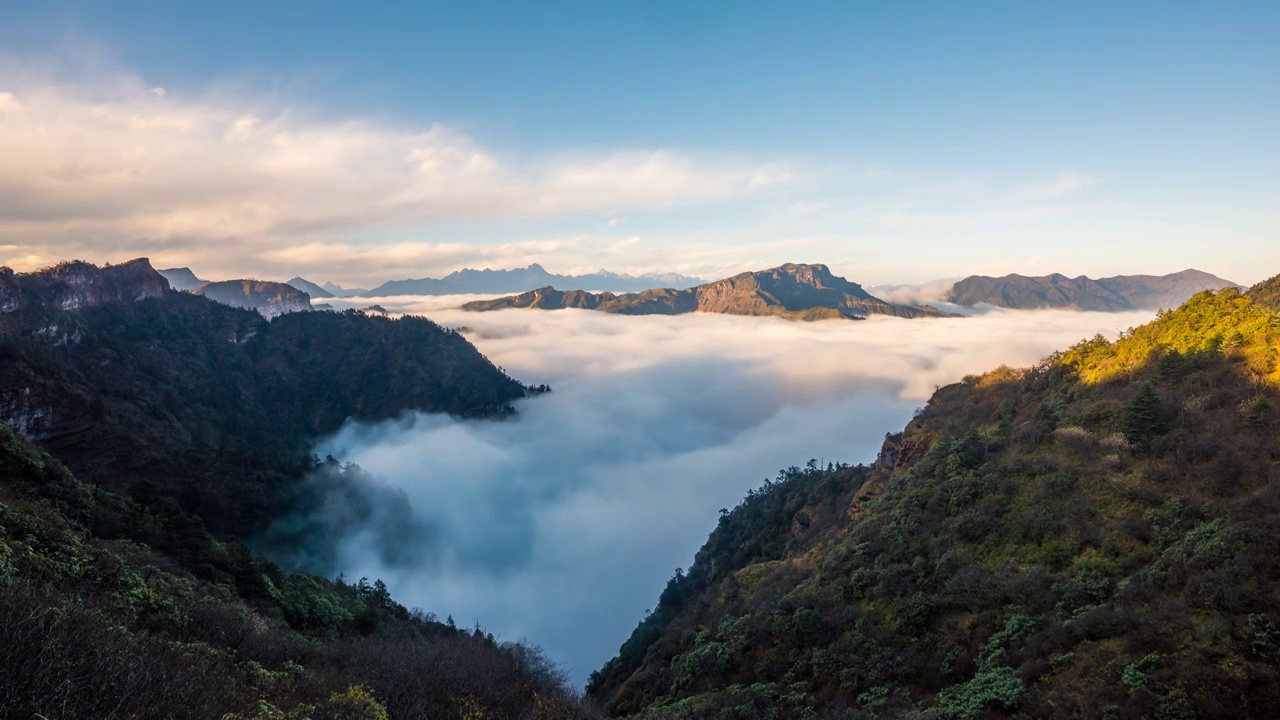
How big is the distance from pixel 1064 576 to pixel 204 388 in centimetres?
15811

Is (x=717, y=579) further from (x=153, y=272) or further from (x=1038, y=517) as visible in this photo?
(x=153, y=272)

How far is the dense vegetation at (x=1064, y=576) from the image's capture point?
13.7 m

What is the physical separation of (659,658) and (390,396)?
16422 centimetres

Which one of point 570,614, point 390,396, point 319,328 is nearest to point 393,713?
point 570,614

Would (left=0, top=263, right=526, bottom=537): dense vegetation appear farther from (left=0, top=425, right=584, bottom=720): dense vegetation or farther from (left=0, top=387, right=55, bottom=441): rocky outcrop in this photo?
(left=0, top=425, right=584, bottom=720): dense vegetation

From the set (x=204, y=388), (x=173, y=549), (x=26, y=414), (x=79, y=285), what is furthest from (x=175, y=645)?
(x=79, y=285)

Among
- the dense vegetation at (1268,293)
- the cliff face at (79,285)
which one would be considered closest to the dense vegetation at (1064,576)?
the dense vegetation at (1268,293)

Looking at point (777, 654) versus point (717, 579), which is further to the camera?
point (717, 579)

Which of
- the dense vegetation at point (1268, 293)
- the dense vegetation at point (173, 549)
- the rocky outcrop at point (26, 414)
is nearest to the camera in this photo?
the dense vegetation at point (173, 549)

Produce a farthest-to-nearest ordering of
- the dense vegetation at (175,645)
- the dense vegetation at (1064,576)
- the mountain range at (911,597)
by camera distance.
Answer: the dense vegetation at (1064,576) < the mountain range at (911,597) < the dense vegetation at (175,645)

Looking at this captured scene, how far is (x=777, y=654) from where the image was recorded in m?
24.5

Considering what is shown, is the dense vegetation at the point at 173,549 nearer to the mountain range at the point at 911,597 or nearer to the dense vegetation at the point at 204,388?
the mountain range at the point at 911,597

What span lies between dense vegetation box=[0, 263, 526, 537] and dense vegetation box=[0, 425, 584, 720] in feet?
68.6

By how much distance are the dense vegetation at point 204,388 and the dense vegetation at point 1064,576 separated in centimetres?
5347
